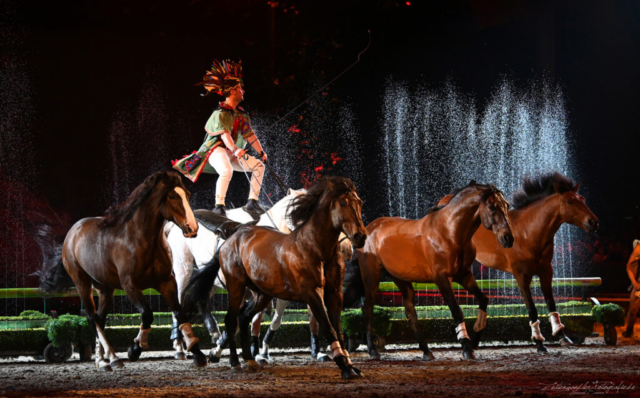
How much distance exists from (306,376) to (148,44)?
11.3 meters

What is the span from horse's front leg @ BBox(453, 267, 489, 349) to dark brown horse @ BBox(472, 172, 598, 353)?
102cm

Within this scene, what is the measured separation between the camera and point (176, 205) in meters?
7.52

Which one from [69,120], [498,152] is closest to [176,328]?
[69,120]

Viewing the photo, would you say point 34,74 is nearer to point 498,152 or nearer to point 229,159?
point 229,159

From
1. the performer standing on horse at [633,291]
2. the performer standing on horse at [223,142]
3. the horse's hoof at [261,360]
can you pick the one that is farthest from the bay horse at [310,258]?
the performer standing on horse at [633,291]

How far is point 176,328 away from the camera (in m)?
8.61

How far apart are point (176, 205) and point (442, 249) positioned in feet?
10.1

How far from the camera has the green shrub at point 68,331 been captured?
8859 mm

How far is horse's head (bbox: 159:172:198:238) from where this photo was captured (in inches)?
292

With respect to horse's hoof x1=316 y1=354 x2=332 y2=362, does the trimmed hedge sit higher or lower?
higher

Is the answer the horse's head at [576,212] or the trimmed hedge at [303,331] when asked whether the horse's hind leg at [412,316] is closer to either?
the trimmed hedge at [303,331]

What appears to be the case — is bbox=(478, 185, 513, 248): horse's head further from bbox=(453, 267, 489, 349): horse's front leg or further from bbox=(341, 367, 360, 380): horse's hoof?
bbox=(341, 367, 360, 380): horse's hoof

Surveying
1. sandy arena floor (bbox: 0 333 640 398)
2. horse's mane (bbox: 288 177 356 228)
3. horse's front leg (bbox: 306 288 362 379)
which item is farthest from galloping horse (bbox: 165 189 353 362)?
horse's front leg (bbox: 306 288 362 379)

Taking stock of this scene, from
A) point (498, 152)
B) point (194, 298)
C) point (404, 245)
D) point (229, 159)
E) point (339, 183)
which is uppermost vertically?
point (498, 152)
